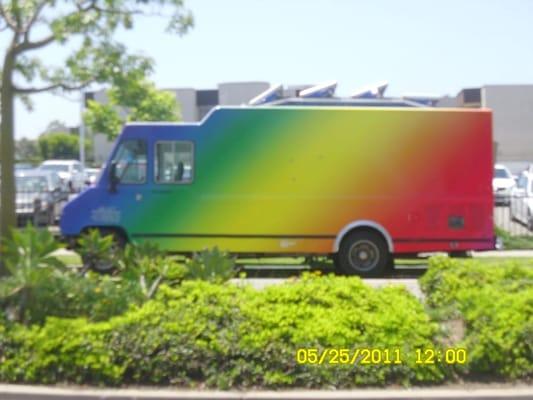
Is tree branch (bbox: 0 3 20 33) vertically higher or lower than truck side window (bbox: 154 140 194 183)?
higher

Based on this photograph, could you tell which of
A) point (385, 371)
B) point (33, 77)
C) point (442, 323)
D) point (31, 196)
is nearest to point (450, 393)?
point (385, 371)

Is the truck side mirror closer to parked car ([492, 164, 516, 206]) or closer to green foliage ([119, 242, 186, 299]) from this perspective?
green foliage ([119, 242, 186, 299])

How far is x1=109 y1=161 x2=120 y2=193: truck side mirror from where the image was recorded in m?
12.8

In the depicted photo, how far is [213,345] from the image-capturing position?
5754mm

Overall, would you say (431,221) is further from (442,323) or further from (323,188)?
(442,323)

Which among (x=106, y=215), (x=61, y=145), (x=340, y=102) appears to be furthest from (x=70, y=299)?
(x=61, y=145)

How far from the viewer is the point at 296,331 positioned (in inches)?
232

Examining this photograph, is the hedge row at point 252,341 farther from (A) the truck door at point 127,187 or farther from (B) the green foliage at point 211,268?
(A) the truck door at point 127,187

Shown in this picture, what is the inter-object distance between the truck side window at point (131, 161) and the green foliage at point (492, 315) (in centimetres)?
694

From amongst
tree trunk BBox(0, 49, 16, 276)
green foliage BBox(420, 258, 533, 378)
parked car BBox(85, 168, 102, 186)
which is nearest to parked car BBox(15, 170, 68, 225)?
parked car BBox(85, 168, 102, 186)

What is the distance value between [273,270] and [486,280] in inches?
289

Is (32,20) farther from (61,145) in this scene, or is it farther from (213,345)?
(61,145)

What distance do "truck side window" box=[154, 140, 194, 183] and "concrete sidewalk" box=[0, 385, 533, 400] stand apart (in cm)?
735
